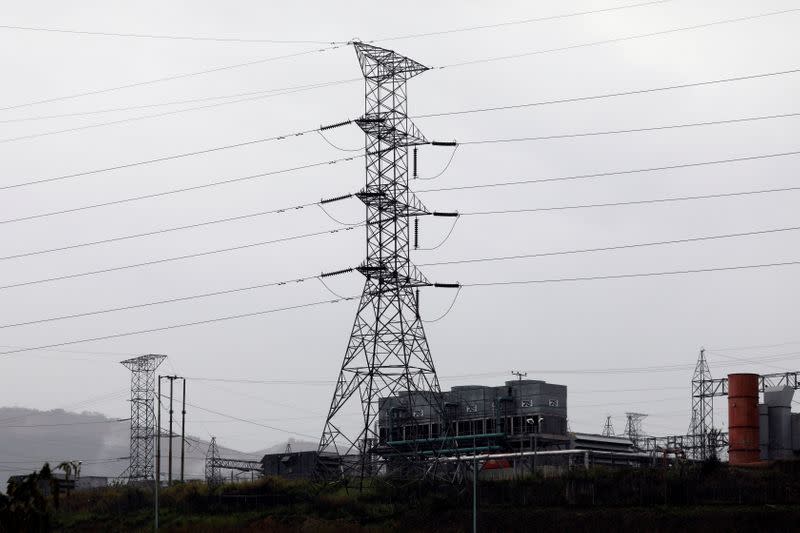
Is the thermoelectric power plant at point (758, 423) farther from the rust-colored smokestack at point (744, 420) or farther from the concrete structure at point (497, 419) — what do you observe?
the concrete structure at point (497, 419)

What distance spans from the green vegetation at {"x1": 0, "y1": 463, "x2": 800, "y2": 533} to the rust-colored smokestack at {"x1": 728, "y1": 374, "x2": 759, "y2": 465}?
9562 mm

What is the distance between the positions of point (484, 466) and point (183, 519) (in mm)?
21581

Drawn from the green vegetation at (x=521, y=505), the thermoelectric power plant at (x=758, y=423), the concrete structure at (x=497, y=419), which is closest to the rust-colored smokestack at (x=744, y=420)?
the thermoelectric power plant at (x=758, y=423)

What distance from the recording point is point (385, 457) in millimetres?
80188

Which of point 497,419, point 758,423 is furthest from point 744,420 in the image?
point 497,419

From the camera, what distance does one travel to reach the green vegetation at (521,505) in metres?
62.6

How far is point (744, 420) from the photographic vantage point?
257 feet

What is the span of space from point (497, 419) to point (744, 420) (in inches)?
846

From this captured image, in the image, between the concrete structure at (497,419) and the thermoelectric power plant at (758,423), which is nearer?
the thermoelectric power plant at (758,423)

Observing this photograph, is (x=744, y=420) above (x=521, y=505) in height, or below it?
above

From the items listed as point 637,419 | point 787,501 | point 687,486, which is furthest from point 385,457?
point 637,419

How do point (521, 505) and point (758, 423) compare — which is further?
point (758, 423)

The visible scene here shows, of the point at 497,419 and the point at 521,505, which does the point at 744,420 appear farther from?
the point at 497,419

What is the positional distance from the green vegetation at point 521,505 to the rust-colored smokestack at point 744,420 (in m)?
9.56
